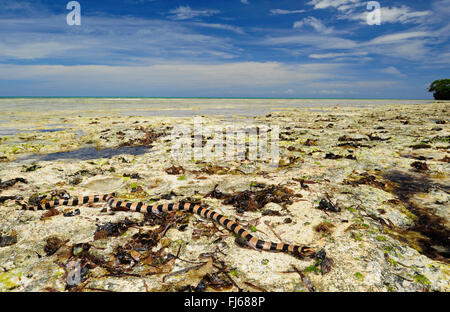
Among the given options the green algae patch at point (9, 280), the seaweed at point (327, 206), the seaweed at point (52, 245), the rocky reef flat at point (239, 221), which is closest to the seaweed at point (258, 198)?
the rocky reef flat at point (239, 221)

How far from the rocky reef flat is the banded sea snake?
136mm

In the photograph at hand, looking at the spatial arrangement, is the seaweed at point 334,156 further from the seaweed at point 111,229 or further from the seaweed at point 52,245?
the seaweed at point 52,245

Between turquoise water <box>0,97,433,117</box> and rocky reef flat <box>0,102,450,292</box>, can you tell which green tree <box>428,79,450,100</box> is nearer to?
turquoise water <box>0,97,433,117</box>

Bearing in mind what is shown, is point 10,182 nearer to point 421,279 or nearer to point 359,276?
point 359,276

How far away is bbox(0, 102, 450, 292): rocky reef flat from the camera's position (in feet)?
10.6

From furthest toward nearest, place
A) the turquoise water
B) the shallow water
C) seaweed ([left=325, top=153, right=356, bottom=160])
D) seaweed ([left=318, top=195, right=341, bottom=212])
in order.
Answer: the turquoise water → the shallow water → seaweed ([left=325, top=153, right=356, bottom=160]) → seaweed ([left=318, top=195, right=341, bottom=212])

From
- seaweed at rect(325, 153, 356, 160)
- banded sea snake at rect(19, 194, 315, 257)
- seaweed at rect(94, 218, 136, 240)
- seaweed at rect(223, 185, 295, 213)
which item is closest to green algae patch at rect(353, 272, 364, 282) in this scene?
banded sea snake at rect(19, 194, 315, 257)

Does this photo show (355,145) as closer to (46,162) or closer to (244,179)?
→ (244,179)

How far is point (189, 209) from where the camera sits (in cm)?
522

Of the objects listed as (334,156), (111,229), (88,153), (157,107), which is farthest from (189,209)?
(157,107)

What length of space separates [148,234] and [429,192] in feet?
19.9

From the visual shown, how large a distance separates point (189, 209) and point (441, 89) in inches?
2897
